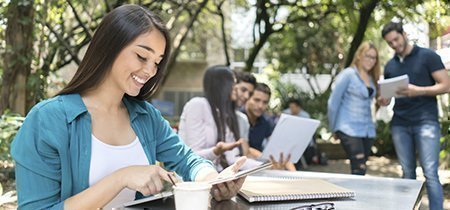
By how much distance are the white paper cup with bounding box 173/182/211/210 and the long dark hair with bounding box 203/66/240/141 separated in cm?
234

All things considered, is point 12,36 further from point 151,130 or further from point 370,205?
point 370,205

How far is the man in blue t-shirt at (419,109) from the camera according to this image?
12.6ft

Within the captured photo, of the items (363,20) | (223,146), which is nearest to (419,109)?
(223,146)

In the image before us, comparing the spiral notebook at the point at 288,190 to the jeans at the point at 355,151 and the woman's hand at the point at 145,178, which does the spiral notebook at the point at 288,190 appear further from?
the jeans at the point at 355,151

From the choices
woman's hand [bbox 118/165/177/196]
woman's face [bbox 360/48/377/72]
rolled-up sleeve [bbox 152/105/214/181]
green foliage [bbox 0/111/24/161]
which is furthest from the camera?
woman's face [bbox 360/48/377/72]

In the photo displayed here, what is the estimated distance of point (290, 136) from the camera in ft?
12.4

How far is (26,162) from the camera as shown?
1411 mm

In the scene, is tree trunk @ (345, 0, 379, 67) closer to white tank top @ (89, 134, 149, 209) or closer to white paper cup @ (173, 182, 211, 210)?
white tank top @ (89, 134, 149, 209)

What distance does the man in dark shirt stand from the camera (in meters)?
4.71

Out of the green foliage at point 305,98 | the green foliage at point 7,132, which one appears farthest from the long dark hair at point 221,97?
the green foliage at point 305,98

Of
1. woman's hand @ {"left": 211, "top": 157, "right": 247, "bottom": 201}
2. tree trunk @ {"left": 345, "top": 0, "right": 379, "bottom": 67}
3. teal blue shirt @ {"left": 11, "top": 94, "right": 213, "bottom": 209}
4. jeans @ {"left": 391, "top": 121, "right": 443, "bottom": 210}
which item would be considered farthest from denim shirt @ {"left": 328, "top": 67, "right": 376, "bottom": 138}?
teal blue shirt @ {"left": 11, "top": 94, "right": 213, "bottom": 209}

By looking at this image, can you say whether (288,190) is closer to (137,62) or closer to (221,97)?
(137,62)

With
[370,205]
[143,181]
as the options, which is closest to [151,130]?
[143,181]

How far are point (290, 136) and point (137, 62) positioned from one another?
234 cm
